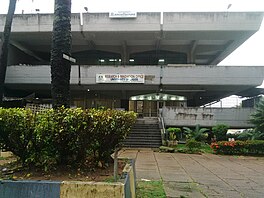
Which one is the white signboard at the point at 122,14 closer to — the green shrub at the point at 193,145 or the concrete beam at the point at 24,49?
the concrete beam at the point at 24,49

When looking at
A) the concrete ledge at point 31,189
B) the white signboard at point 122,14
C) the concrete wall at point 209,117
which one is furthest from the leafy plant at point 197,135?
the concrete ledge at point 31,189

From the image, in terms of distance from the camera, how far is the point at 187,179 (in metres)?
7.04

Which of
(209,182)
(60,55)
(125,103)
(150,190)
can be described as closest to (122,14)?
(125,103)

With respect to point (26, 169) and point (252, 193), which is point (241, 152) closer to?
point (252, 193)

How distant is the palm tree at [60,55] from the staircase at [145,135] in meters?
11.2

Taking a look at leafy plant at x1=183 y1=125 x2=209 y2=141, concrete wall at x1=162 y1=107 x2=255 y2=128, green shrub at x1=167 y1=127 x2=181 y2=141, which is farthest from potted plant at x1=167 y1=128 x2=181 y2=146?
concrete wall at x1=162 y1=107 x2=255 y2=128

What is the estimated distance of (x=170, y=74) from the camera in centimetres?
1977

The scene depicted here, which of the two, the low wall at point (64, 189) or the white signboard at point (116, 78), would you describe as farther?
the white signboard at point (116, 78)

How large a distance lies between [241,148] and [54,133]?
12.6 m

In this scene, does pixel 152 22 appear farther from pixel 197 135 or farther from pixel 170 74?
pixel 197 135

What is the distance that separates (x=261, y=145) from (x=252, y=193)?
916 cm

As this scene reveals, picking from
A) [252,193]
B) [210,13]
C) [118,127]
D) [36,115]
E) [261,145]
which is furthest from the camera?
[210,13]

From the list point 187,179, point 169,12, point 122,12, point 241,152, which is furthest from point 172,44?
point 187,179

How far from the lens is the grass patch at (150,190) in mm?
4957
